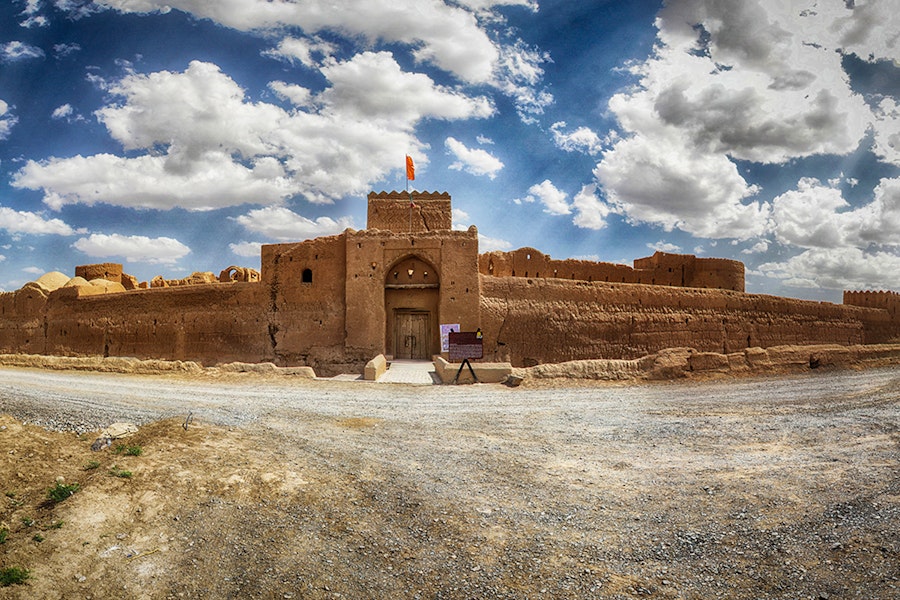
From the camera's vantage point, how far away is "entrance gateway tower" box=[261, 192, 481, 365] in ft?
70.0

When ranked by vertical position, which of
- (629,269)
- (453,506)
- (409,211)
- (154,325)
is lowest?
(453,506)

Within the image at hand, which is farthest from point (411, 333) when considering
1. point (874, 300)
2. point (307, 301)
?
point (874, 300)

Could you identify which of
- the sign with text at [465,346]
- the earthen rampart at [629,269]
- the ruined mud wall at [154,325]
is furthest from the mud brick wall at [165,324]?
the earthen rampart at [629,269]

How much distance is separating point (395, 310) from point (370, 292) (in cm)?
156

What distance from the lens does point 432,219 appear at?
26.9 metres

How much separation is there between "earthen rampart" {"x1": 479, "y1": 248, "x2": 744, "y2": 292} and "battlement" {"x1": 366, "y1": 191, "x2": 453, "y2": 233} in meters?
3.03

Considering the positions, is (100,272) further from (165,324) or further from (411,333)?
(411,333)

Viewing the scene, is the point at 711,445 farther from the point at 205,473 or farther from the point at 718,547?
the point at 205,473

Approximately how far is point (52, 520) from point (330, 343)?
16.7 m

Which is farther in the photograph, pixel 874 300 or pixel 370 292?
Result: pixel 874 300

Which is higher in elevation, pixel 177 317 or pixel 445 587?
pixel 177 317

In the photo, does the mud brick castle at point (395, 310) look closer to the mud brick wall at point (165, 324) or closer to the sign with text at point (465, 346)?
the mud brick wall at point (165, 324)

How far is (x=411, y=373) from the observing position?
701 inches

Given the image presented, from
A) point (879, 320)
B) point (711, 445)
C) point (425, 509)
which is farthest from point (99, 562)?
point (879, 320)
